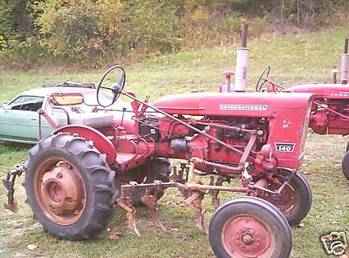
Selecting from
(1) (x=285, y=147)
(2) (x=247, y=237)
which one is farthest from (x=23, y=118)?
(2) (x=247, y=237)

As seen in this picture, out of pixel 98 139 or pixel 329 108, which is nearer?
pixel 98 139

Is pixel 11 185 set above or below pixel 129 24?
below

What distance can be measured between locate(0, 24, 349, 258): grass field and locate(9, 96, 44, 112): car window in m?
0.62

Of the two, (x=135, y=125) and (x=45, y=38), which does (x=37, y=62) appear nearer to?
(x=45, y=38)

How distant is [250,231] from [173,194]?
87.0 inches

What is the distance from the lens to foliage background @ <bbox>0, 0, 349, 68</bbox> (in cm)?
2039

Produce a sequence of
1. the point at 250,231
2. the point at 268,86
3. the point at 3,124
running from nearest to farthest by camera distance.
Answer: the point at 250,231 → the point at 268,86 → the point at 3,124

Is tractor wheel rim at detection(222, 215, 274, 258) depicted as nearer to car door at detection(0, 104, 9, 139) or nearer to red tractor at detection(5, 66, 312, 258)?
red tractor at detection(5, 66, 312, 258)

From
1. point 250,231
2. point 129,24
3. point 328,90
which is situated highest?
point 129,24

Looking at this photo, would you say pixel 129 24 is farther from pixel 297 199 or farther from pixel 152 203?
pixel 297 199

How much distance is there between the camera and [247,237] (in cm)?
404

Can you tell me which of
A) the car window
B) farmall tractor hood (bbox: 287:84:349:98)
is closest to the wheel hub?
farmall tractor hood (bbox: 287:84:349:98)

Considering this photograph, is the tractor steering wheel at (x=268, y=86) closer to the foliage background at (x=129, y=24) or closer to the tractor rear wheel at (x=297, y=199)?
the tractor rear wheel at (x=297, y=199)

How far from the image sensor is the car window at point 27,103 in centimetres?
913
